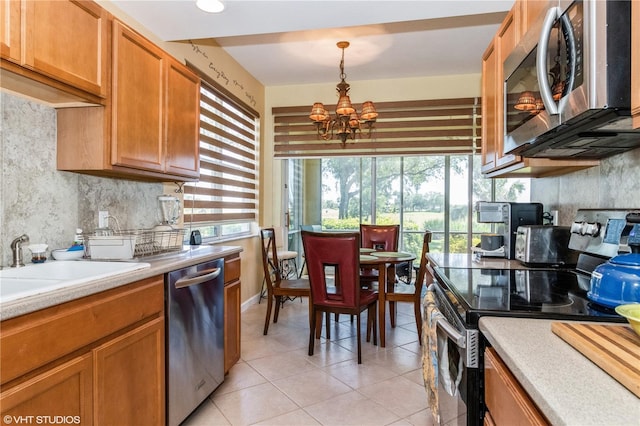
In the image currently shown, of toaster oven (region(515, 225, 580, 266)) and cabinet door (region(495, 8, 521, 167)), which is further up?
cabinet door (region(495, 8, 521, 167))

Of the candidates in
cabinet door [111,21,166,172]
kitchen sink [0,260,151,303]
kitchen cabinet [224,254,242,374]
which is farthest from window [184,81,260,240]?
kitchen sink [0,260,151,303]

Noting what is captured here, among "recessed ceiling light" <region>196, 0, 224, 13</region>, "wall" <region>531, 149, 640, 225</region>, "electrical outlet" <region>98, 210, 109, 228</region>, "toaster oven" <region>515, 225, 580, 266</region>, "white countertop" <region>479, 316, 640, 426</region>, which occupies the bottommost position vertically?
"white countertop" <region>479, 316, 640, 426</region>

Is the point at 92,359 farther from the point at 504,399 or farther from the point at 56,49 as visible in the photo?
the point at 504,399

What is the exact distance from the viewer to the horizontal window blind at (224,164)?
320 cm

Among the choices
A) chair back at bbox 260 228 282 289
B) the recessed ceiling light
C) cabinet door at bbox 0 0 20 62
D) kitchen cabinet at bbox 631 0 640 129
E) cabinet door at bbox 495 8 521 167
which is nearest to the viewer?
kitchen cabinet at bbox 631 0 640 129

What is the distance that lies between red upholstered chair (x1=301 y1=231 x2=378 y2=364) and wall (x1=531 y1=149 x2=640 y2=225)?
132 cm

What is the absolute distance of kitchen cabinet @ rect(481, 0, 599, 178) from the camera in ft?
5.67

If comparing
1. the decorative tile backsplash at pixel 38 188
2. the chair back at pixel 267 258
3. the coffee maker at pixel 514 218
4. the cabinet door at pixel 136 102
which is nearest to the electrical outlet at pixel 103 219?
the decorative tile backsplash at pixel 38 188

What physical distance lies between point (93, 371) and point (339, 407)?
4.42 ft

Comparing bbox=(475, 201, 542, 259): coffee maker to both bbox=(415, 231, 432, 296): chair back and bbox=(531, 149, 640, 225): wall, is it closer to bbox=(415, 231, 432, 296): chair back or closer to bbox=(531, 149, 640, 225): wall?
bbox=(531, 149, 640, 225): wall

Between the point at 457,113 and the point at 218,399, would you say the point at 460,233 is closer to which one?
the point at 457,113

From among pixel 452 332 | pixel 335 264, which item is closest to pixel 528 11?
pixel 452 332

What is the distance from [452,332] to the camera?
1153 mm

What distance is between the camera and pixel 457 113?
4.25 m
